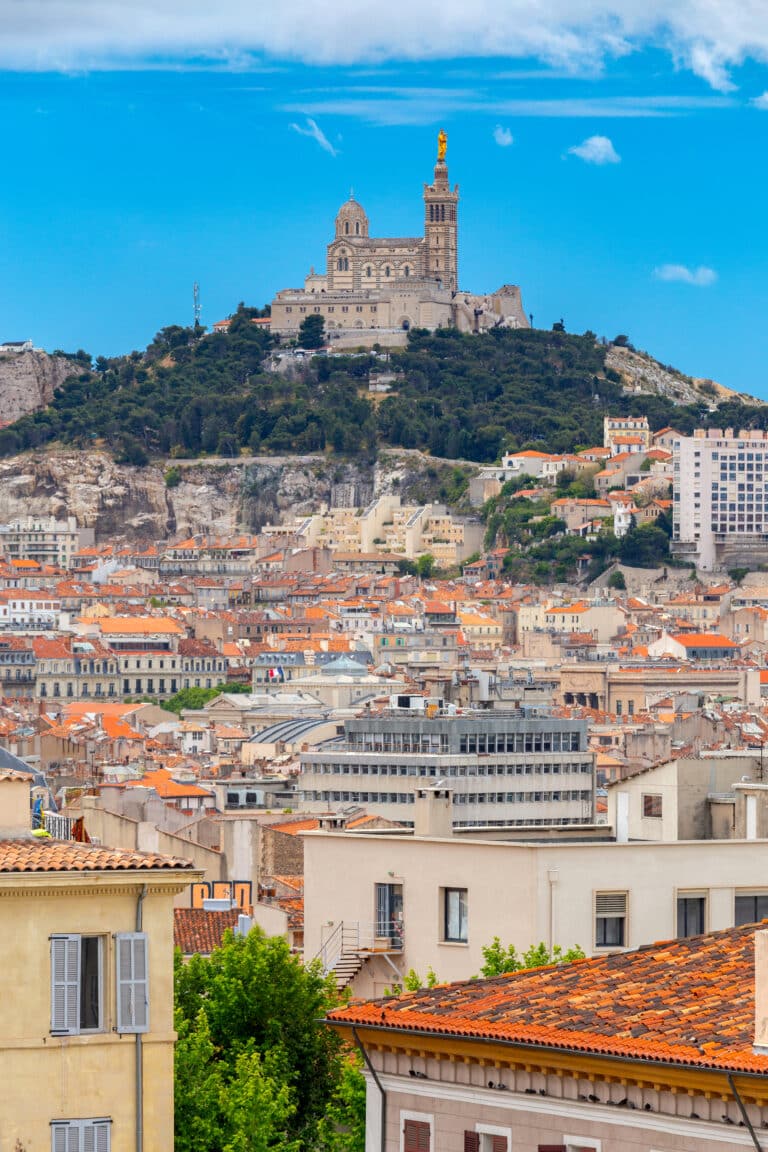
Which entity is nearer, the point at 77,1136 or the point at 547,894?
the point at 77,1136

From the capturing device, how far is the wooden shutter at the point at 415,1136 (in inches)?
591

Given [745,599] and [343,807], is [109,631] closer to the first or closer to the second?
[745,599]

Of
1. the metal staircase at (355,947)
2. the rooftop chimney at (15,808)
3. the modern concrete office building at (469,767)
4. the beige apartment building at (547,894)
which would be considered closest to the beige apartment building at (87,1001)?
the rooftop chimney at (15,808)

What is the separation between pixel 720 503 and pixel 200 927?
159 m

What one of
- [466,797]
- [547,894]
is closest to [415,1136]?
[547,894]

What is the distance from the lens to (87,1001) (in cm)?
1585

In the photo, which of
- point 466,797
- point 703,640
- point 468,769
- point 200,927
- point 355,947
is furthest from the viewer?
point 703,640

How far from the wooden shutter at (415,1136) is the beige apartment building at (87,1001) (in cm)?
142

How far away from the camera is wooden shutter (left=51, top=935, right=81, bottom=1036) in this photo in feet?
51.4

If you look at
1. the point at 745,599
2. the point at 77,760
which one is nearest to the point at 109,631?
the point at 745,599

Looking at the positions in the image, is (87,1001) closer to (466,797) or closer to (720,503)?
(466,797)

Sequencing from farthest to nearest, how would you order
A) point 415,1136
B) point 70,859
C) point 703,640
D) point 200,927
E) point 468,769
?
point 703,640 < point 468,769 < point 200,927 < point 70,859 < point 415,1136

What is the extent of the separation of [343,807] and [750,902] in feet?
130

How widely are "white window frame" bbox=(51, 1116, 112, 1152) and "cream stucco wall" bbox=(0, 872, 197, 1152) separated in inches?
1.2
